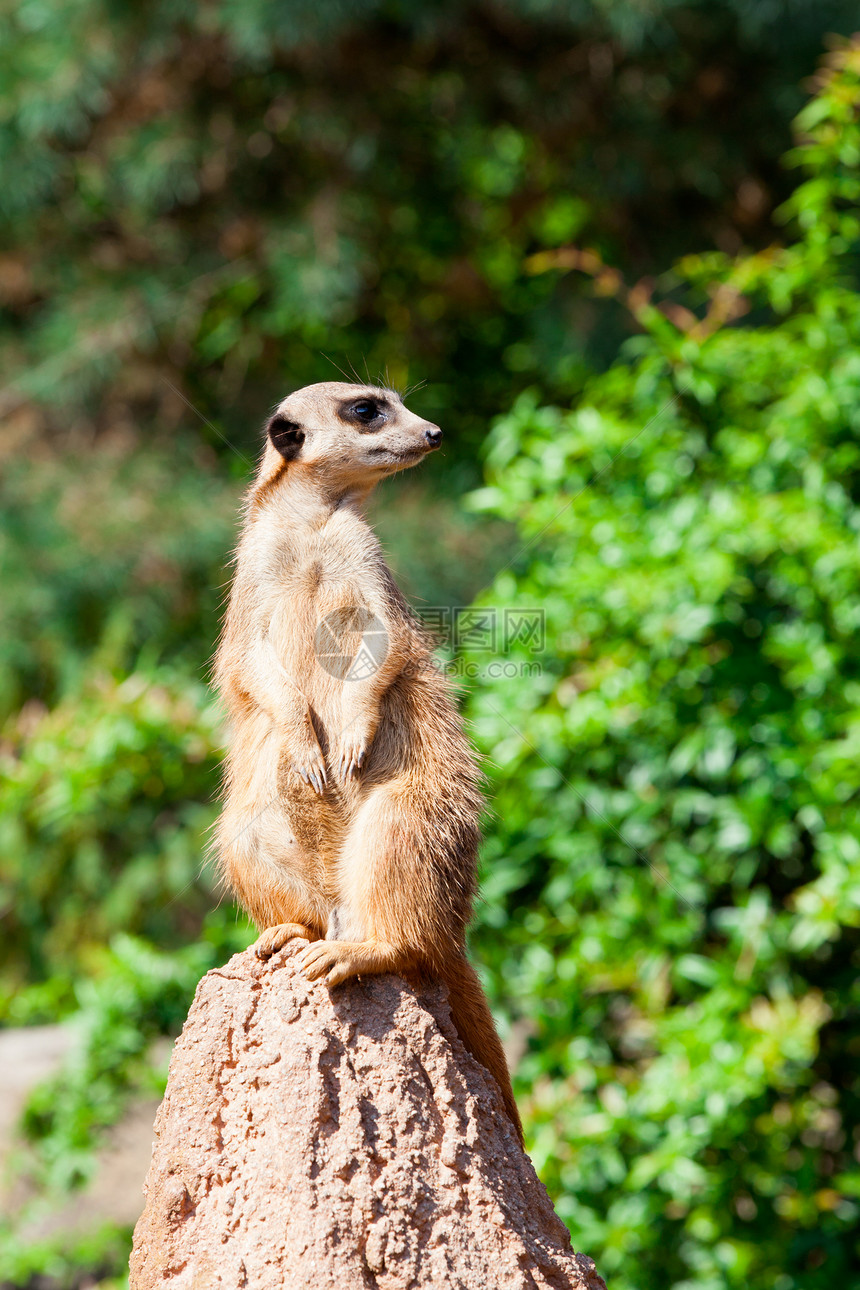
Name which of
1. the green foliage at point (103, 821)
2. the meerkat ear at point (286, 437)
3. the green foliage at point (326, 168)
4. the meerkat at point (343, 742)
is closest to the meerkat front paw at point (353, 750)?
the meerkat at point (343, 742)

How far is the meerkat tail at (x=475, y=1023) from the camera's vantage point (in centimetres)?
223

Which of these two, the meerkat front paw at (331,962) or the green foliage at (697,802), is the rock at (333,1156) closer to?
the meerkat front paw at (331,962)

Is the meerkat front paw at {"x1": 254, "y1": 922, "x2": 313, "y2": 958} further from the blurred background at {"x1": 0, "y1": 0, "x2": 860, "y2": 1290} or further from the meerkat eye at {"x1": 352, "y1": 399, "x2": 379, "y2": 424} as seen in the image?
the meerkat eye at {"x1": 352, "y1": 399, "x2": 379, "y2": 424}

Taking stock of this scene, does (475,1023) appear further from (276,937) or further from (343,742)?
(343,742)

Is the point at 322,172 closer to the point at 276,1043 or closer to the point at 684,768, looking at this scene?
the point at 684,768

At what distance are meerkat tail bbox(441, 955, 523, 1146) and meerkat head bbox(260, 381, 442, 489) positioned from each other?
2.99ft

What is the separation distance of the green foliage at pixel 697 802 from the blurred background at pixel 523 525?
2 cm

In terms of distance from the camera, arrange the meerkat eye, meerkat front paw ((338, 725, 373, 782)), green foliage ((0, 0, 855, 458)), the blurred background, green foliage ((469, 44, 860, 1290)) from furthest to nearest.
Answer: green foliage ((0, 0, 855, 458)) → the blurred background → green foliage ((469, 44, 860, 1290)) → the meerkat eye → meerkat front paw ((338, 725, 373, 782))

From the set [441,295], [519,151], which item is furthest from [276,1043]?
[519,151]

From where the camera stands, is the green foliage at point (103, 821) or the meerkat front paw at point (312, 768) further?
the green foliage at point (103, 821)

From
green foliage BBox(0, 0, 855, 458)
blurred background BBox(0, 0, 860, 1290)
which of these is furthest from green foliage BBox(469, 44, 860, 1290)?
green foliage BBox(0, 0, 855, 458)

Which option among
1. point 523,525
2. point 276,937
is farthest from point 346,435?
point 523,525

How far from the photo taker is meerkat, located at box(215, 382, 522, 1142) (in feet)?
6.91

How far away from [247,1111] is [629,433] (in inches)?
97.3
